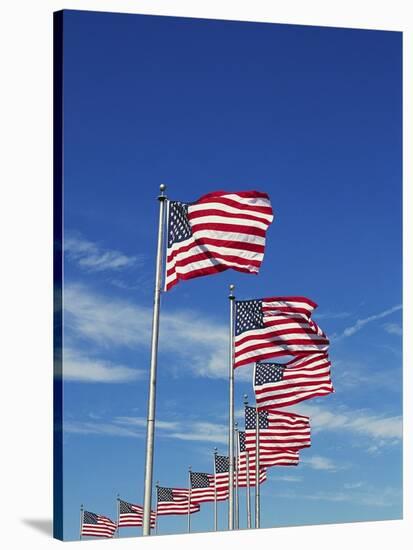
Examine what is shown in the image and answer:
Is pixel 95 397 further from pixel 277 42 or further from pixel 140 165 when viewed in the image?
pixel 277 42

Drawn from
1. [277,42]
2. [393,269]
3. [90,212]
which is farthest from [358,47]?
[90,212]

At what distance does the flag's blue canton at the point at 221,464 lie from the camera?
25.2m

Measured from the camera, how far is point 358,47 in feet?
84.8

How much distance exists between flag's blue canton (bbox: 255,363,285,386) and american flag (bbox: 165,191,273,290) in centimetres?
169

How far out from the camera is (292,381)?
26.2 m

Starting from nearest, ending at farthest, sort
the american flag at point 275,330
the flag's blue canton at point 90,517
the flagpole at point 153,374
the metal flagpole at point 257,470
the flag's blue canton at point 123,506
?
the flagpole at point 153,374
the flag's blue canton at point 90,517
the flag's blue canton at point 123,506
the american flag at point 275,330
the metal flagpole at point 257,470

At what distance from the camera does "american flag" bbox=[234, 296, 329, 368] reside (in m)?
25.2

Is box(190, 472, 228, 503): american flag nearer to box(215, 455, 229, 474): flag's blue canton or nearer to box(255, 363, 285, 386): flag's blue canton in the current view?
box(215, 455, 229, 474): flag's blue canton

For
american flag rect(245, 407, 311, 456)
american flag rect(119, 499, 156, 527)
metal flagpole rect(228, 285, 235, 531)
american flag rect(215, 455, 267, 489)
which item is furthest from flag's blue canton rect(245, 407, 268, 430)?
american flag rect(119, 499, 156, 527)

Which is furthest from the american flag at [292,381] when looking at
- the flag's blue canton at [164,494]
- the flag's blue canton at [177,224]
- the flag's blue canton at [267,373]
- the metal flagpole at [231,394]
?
the flag's blue canton at [177,224]

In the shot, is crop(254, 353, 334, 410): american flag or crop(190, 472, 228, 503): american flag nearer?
crop(190, 472, 228, 503): american flag

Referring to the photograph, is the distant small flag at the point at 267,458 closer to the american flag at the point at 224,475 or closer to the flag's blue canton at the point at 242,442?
the flag's blue canton at the point at 242,442

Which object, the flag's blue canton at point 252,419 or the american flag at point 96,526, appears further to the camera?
the flag's blue canton at point 252,419

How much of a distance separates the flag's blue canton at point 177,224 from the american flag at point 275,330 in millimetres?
1474
